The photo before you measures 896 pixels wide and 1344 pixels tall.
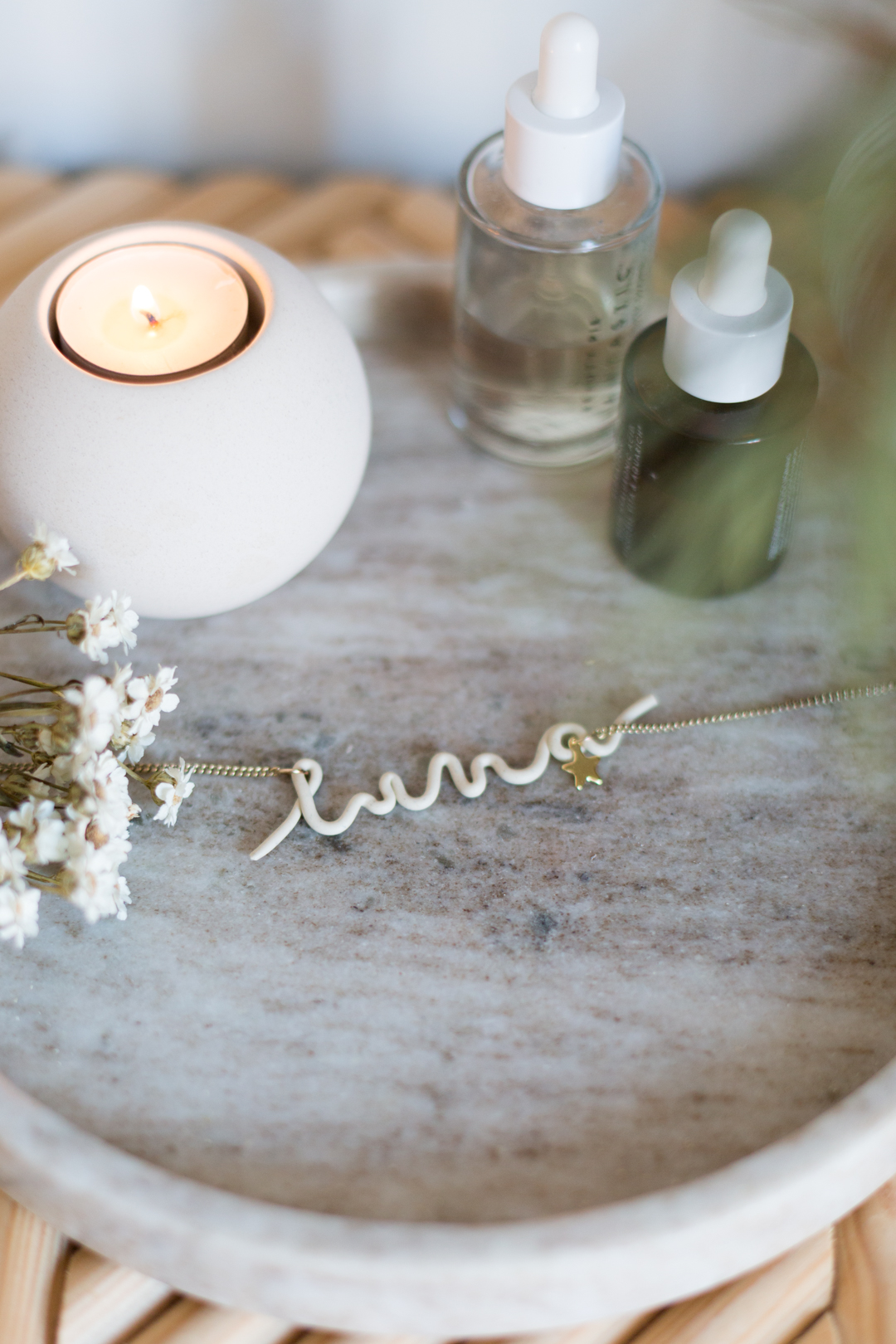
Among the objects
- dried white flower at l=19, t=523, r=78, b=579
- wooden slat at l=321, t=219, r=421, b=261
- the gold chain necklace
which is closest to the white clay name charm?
the gold chain necklace

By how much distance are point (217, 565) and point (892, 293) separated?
26cm

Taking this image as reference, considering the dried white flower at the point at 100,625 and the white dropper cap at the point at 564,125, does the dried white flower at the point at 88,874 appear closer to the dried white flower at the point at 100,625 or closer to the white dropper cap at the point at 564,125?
the dried white flower at the point at 100,625

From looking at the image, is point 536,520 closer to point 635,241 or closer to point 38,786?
point 635,241

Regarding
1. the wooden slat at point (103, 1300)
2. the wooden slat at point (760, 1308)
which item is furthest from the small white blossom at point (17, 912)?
the wooden slat at point (760, 1308)

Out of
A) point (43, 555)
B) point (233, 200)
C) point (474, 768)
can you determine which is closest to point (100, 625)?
point (43, 555)

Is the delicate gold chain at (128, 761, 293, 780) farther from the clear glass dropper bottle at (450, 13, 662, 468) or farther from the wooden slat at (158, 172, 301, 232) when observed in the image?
the wooden slat at (158, 172, 301, 232)

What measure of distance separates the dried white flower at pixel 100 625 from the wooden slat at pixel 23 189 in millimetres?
354

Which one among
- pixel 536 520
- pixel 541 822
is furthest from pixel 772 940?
pixel 536 520

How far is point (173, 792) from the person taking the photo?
0.35 metres

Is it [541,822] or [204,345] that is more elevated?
[204,345]

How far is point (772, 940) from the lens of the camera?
0.35 m

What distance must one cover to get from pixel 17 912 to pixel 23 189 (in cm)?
46

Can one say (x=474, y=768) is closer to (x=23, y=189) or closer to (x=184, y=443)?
(x=184, y=443)

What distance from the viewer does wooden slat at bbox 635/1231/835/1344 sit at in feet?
1.05
